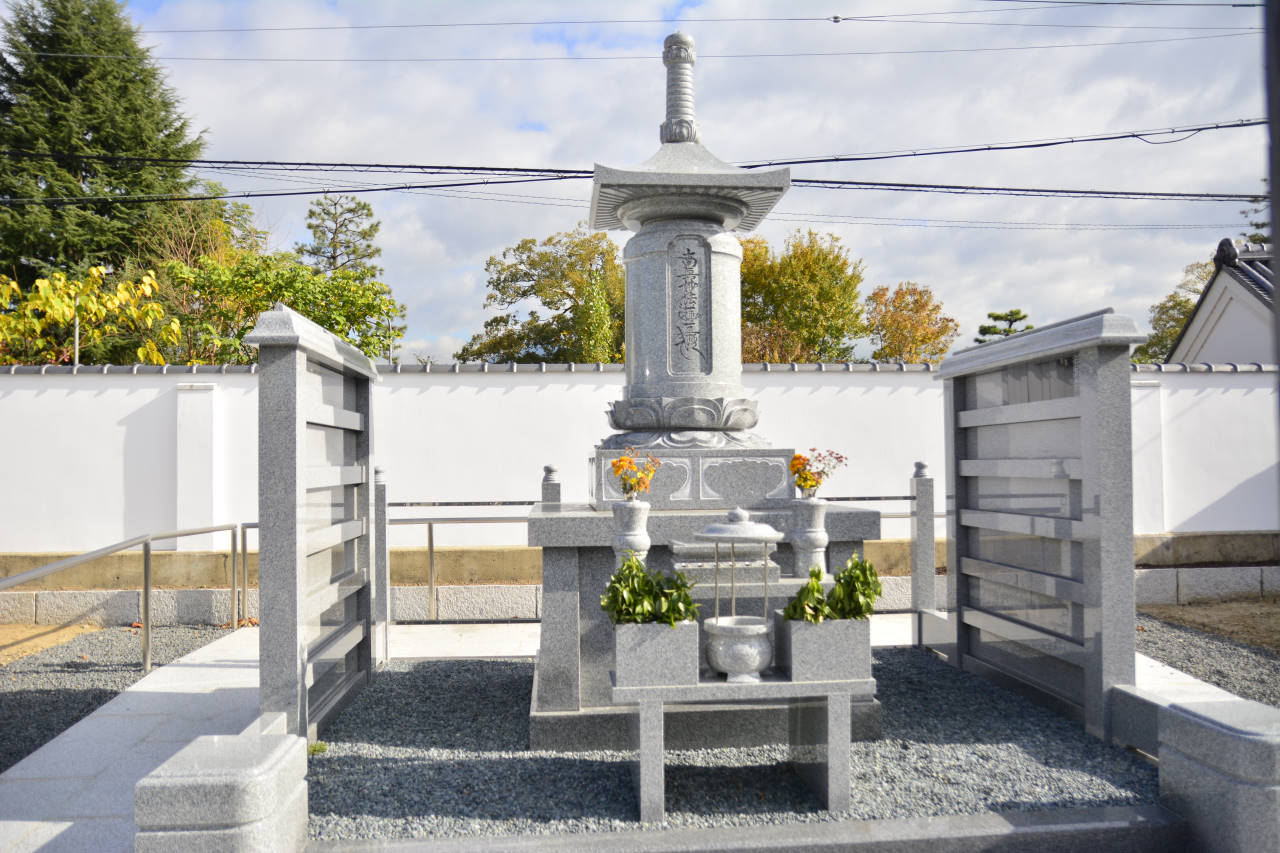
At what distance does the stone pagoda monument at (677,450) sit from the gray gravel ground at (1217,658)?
3.16m

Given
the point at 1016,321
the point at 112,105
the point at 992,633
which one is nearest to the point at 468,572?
the point at 992,633

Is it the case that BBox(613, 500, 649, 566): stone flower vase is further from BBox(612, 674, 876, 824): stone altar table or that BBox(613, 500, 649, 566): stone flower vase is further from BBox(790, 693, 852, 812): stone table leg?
BBox(790, 693, 852, 812): stone table leg

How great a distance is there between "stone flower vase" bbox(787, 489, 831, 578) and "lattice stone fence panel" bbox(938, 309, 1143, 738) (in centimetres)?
121

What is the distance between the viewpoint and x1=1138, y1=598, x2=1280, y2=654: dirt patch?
22.8 ft

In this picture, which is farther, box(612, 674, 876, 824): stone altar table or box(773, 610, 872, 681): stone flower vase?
box(773, 610, 872, 681): stone flower vase

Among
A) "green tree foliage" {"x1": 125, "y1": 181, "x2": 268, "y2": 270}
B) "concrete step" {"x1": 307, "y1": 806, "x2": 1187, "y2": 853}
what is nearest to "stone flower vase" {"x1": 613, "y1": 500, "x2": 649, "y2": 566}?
"concrete step" {"x1": 307, "y1": 806, "x2": 1187, "y2": 853}

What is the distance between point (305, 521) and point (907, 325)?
72.4ft

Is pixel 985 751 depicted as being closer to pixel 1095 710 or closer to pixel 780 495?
pixel 1095 710

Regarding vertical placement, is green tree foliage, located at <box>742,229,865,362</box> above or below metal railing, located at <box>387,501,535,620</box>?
above

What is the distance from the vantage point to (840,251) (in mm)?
22938

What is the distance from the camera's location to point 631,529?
13.1 feet

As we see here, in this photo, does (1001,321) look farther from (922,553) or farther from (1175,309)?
(922,553)

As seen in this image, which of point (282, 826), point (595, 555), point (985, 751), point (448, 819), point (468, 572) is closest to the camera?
point (282, 826)

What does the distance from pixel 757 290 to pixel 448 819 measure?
68.6 ft
